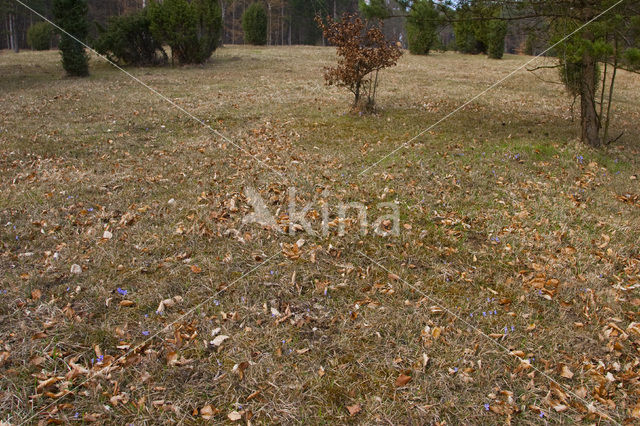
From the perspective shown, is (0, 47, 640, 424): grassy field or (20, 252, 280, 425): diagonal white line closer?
(20, 252, 280, 425): diagonal white line

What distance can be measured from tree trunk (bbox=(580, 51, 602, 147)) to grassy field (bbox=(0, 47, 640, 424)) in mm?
320

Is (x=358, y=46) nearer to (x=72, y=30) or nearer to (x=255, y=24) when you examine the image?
(x=72, y=30)

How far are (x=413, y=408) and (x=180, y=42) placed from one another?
709 inches

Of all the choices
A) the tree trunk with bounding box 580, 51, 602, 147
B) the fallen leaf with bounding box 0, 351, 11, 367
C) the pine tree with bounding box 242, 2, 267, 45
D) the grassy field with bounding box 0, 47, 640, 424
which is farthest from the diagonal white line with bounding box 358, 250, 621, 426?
the pine tree with bounding box 242, 2, 267, 45

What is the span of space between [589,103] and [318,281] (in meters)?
5.73

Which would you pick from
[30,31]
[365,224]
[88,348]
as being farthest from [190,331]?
[30,31]

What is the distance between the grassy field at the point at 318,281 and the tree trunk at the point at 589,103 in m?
0.32

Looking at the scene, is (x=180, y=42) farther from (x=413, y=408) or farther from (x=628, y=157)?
(x=413, y=408)

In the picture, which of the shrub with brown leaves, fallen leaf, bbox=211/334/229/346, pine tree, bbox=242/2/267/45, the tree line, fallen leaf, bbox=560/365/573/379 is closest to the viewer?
fallen leaf, bbox=560/365/573/379

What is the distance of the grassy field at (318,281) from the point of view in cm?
252

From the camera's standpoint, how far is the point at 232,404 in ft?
8.05

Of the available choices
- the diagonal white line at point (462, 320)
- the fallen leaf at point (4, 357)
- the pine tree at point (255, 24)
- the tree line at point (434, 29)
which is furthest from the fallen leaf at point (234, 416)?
the pine tree at point (255, 24)

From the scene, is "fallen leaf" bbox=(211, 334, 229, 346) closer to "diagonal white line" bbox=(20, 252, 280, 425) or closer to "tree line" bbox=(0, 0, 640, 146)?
"diagonal white line" bbox=(20, 252, 280, 425)

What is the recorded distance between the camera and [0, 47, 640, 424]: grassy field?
252 cm
